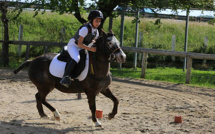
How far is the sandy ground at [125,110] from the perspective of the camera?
6844mm

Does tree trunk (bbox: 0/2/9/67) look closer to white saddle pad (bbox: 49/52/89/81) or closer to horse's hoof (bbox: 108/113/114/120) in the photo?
white saddle pad (bbox: 49/52/89/81)

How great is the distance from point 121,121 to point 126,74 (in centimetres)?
833

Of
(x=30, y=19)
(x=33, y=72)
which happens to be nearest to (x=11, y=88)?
(x=33, y=72)

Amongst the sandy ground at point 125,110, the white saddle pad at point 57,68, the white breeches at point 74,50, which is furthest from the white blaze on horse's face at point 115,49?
the sandy ground at point 125,110

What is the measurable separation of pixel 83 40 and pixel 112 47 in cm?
79

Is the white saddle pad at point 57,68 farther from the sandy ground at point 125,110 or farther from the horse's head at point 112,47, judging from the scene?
the sandy ground at point 125,110

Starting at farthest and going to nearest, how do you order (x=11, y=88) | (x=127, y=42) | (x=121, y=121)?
(x=127, y=42)
(x=11, y=88)
(x=121, y=121)

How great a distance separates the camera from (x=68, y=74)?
688 cm

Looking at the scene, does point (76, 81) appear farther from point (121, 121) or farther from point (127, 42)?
point (127, 42)

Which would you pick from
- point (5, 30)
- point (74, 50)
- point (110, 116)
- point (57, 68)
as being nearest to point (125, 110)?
point (110, 116)

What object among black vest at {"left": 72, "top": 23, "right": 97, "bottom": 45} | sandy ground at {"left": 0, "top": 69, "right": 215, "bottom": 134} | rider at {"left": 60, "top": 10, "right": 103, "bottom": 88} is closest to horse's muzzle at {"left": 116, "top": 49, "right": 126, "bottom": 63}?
rider at {"left": 60, "top": 10, "right": 103, "bottom": 88}

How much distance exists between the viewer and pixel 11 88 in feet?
36.4

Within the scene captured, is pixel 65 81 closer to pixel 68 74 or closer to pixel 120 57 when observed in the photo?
pixel 68 74

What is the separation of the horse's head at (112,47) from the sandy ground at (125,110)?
1.44 m
